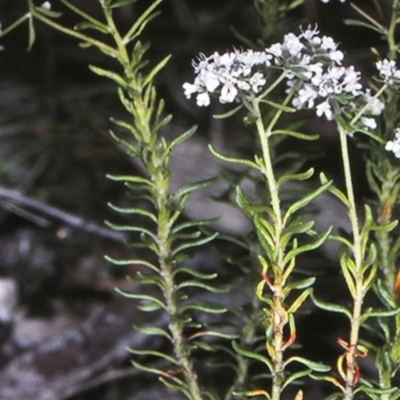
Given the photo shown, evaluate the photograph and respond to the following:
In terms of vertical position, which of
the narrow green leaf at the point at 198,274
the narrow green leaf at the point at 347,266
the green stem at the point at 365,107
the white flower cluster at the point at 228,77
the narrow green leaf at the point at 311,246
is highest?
the white flower cluster at the point at 228,77

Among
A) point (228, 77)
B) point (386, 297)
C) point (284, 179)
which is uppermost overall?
point (228, 77)

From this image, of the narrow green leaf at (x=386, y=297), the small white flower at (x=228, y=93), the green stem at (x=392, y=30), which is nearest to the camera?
the small white flower at (x=228, y=93)

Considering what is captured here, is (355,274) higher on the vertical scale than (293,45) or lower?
lower

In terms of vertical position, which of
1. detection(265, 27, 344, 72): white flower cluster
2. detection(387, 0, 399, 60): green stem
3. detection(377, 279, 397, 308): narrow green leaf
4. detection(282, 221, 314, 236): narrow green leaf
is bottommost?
detection(377, 279, 397, 308): narrow green leaf

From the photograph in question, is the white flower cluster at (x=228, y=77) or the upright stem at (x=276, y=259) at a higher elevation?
the white flower cluster at (x=228, y=77)

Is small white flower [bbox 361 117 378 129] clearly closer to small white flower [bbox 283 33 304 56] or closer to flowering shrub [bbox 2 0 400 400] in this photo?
flowering shrub [bbox 2 0 400 400]

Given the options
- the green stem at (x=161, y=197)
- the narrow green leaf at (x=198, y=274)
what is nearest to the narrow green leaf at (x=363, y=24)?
the green stem at (x=161, y=197)

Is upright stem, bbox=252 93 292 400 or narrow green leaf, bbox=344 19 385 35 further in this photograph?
narrow green leaf, bbox=344 19 385 35

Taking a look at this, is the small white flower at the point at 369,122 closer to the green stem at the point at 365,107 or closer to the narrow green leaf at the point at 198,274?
the green stem at the point at 365,107

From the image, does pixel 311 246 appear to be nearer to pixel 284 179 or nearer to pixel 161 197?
pixel 284 179

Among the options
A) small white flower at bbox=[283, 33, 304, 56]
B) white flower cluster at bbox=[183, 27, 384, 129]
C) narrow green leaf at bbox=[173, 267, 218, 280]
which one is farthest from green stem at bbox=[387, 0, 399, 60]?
narrow green leaf at bbox=[173, 267, 218, 280]

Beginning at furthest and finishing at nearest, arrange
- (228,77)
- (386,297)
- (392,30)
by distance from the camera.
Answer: (392,30)
(386,297)
(228,77)

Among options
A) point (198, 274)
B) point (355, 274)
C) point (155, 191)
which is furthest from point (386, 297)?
point (155, 191)

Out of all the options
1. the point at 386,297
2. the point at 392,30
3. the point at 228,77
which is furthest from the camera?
the point at 392,30
